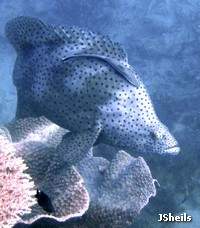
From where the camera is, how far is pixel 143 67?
12.9m

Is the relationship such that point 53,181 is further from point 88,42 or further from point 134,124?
point 88,42

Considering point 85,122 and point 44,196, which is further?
point 85,122

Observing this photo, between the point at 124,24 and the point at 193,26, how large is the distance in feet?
11.5

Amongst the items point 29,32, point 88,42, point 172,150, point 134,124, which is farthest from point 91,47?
point 172,150

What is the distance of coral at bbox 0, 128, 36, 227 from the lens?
257cm

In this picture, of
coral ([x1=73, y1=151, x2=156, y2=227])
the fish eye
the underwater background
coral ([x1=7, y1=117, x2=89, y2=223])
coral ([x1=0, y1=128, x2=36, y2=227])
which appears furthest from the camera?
the underwater background

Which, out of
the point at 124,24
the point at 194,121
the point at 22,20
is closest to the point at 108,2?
the point at 124,24

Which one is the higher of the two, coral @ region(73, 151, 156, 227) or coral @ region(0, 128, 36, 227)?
coral @ region(0, 128, 36, 227)

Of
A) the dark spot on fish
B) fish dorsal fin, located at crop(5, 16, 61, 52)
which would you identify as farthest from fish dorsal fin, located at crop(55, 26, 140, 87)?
the dark spot on fish

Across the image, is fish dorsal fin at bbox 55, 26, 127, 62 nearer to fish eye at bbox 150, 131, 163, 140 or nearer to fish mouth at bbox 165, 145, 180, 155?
fish eye at bbox 150, 131, 163, 140

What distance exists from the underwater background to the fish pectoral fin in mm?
3204

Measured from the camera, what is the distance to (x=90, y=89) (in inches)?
122

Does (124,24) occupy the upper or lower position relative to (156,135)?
upper

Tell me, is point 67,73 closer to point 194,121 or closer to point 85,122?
point 85,122
